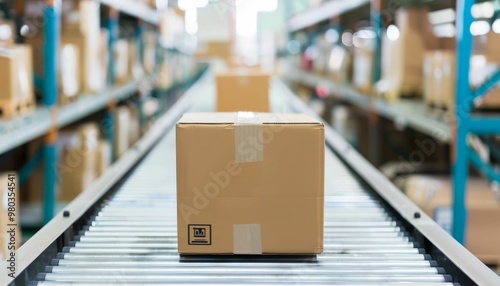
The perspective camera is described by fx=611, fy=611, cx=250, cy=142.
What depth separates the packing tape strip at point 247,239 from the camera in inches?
63.7

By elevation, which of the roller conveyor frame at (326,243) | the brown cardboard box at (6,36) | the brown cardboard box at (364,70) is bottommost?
Answer: the roller conveyor frame at (326,243)

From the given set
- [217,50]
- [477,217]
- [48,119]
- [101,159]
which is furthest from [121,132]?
[217,50]

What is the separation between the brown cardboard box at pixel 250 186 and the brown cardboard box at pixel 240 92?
213cm

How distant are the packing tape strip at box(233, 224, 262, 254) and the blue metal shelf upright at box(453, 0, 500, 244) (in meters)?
1.77

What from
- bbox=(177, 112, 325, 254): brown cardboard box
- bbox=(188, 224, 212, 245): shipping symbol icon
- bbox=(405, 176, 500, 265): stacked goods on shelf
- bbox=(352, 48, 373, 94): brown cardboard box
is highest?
bbox=(352, 48, 373, 94): brown cardboard box

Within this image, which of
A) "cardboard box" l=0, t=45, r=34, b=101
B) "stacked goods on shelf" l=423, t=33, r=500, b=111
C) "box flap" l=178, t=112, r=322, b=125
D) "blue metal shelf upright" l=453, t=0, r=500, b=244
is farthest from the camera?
"stacked goods on shelf" l=423, t=33, r=500, b=111

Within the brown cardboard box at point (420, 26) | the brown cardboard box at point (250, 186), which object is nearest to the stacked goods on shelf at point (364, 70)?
the brown cardboard box at point (420, 26)

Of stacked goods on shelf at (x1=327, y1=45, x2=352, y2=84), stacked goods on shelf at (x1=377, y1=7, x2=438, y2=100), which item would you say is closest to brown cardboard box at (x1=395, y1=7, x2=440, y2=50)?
stacked goods on shelf at (x1=377, y1=7, x2=438, y2=100)

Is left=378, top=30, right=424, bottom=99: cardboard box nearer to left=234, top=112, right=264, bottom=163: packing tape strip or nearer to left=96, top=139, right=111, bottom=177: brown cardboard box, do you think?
left=96, top=139, right=111, bottom=177: brown cardboard box

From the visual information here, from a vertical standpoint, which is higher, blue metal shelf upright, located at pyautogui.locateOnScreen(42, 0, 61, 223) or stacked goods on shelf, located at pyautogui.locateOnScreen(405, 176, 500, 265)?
blue metal shelf upright, located at pyautogui.locateOnScreen(42, 0, 61, 223)

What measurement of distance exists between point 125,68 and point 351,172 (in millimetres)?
3752

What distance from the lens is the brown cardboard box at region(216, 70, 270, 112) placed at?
3756 mm

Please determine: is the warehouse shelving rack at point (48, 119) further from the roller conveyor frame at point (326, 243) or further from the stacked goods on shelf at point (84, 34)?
the roller conveyor frame at point (326, 243)

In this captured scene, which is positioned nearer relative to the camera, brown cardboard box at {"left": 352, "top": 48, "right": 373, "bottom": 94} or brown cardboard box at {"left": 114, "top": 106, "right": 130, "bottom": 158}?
brown cardboard box at {"left": 352, "top": 48, "right": 373, "bottom": 94}
